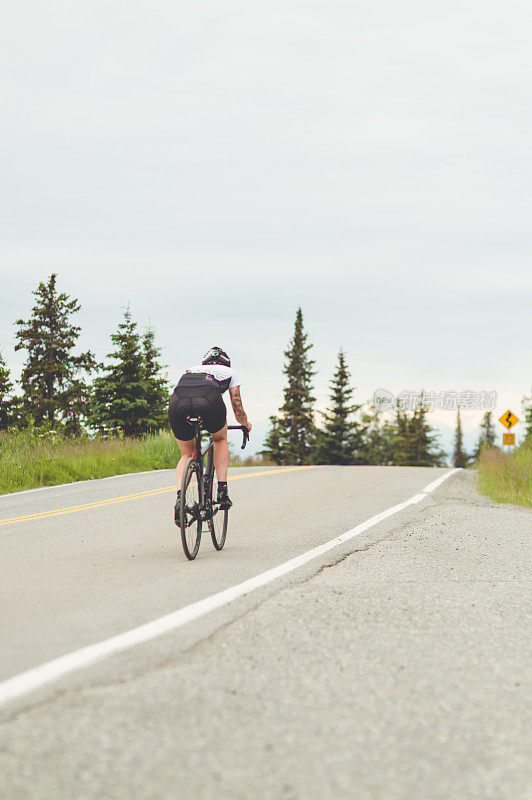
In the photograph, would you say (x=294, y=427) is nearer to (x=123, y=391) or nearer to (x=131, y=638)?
(x=123, y=391)

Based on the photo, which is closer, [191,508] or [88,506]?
[191,508]

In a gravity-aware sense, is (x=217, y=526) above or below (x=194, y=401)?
below

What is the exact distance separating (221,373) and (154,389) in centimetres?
3972

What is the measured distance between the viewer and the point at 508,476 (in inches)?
674

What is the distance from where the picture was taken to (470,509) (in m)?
11.7

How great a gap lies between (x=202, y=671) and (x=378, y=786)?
1.29 m

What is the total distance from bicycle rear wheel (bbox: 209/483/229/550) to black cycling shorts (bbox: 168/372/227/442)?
0.89 meters

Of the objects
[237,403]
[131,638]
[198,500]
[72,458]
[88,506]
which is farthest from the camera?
[72,458]

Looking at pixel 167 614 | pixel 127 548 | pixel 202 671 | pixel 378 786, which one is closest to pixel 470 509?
pixel 127 548

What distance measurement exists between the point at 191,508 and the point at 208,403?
98cm

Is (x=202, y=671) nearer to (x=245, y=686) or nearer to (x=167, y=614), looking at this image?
(x=245, y=686)

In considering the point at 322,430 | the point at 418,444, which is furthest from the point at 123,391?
the point at 418,444

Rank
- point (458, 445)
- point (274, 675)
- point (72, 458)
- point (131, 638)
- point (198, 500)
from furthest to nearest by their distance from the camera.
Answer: point (458, 445)
point (72, 458)
point (198, 500)
point (131, 638)
point (274, 675)

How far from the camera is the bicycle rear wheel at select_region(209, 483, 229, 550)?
7484 millimetres
